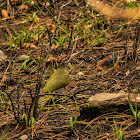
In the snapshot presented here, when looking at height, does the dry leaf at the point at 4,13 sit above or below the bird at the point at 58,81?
above

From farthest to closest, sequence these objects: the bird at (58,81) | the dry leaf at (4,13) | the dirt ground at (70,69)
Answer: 1. the dry leaf at (4,13)
2. the bird at (58,81)
3. the dirt ground at (70,69)

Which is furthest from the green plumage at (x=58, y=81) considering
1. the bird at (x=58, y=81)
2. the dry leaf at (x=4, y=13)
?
the dry leaf at (x=4, y=13)

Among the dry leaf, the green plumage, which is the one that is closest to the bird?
the green plumage

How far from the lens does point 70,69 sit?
3398 mm

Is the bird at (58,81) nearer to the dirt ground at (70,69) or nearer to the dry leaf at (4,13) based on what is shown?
the dirt ground at (70,69)

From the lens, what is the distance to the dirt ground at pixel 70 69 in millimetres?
2389

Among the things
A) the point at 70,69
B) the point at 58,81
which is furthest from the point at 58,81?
the point at 70,69

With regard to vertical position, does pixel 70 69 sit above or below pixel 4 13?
below

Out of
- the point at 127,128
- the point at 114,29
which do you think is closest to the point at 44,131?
the point at 127,128

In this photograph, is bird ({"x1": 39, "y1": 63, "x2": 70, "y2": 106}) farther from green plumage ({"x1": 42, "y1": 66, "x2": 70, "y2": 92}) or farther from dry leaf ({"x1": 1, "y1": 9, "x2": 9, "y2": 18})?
dry leaf ({"x1": 1, "y1": 9, "x2": 9, "y2": 18})

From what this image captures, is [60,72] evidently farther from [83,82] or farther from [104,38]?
[104,38]

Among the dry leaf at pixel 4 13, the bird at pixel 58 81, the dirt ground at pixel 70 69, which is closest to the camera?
the dirt ground at pixel 70 69

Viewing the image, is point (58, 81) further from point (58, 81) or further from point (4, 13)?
point (4, 13)

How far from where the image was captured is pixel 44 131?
2430mm
